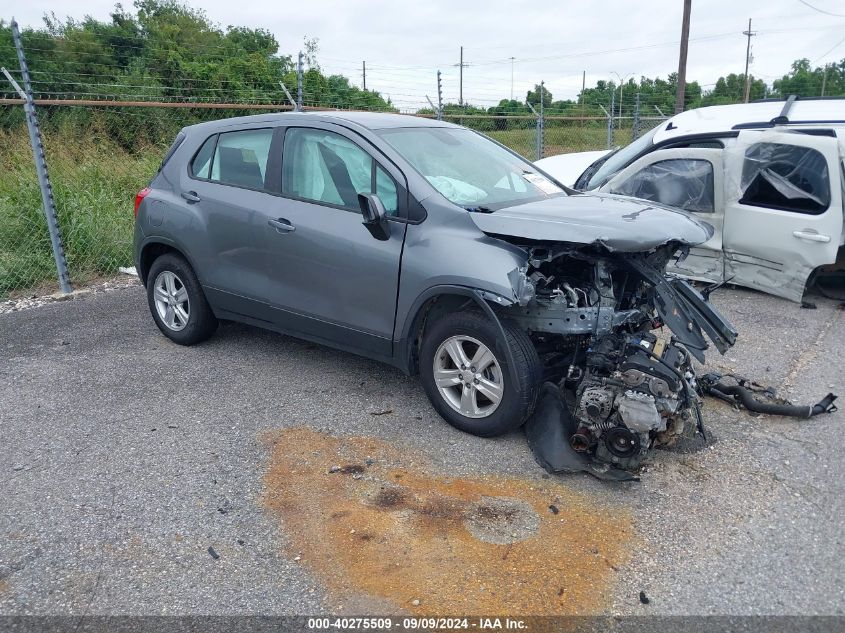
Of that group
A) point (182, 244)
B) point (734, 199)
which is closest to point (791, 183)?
point (734, 199)

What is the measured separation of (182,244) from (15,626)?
3.09 m

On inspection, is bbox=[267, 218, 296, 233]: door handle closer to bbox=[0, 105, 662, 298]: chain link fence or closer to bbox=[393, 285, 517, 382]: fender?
bbox=[393, 285, 517, 382]: fender

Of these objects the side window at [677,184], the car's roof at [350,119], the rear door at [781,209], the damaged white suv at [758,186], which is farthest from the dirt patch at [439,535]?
the side window at [677,184]

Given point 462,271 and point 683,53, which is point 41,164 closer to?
point 462,271

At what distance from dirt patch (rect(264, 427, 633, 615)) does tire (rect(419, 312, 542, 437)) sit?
0.41 meters

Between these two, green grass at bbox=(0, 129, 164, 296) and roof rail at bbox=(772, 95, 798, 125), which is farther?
green grass at bbox=(0, 129, 164, 296)

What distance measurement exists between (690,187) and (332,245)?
13.5 feet

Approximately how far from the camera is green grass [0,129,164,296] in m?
7.60

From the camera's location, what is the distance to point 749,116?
7.25 meters

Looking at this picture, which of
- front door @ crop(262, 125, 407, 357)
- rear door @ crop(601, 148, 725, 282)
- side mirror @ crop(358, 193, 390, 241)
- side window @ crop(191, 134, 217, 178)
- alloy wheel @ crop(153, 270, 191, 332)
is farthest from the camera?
rear door @ crop(601, 148, 725, 282)

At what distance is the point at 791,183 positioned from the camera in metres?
6.33

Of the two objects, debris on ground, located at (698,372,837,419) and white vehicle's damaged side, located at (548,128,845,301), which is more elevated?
white vehicle's damaged side, located at (548,128,845,301)

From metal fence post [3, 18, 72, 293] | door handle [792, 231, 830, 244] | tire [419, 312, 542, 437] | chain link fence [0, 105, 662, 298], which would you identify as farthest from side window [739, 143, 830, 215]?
metal fence post [3, 18, 72, 293]

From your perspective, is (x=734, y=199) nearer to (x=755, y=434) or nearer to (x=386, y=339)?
(x=755, y=434)
